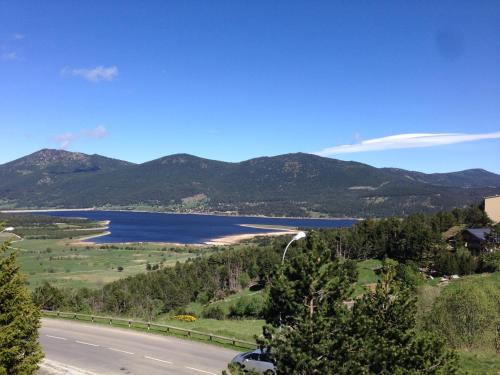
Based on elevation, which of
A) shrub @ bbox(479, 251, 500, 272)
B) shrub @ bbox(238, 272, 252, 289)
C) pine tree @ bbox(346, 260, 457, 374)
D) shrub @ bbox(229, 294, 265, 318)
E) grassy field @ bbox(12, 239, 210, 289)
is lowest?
grassy field @ bbox(12, 239, 210, 289)

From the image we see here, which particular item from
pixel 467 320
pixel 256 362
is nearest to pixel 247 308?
pixel 467 320

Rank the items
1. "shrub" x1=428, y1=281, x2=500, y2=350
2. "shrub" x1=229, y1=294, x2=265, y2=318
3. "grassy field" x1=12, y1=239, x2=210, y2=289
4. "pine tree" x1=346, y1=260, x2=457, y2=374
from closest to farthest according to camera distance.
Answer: "pine tree" x1=346, y1=260, x2=457, y2=374 < "shrub" x1=428, y1=281, x2=500, y2=350 < "shrub" x1=229, y1=294, x2=265, y2=318 < "grassy field" x1=12, y1=239, x2=210, y2=289

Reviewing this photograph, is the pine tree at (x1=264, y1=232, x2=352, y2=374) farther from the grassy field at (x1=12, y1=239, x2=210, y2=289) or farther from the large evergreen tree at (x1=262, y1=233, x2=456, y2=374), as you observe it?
the grassy field at (x1=12, y1=239, x2=210, y2=289)

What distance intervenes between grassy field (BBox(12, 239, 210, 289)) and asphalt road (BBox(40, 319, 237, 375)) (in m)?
64.4

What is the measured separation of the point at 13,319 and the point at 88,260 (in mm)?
126648

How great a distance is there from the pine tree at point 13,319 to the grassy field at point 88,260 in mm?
82150

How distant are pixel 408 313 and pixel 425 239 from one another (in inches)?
2267

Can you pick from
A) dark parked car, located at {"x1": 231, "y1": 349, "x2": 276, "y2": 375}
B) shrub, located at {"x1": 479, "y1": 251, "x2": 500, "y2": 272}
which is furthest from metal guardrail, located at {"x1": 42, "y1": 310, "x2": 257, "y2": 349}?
shrub, located at {"x1": 479, "y1": 251, "x2": 500, "y2": 272}

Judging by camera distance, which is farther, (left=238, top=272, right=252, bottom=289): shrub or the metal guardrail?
(left=238, top=272, right=252, bottom=289): shrub

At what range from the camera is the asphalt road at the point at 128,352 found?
78.0 feet

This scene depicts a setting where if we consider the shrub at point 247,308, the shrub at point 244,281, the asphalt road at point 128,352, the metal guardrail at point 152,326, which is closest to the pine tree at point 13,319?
the asphalt road at point 128,352

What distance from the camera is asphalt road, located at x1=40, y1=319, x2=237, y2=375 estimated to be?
23766 mm

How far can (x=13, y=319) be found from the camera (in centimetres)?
1386

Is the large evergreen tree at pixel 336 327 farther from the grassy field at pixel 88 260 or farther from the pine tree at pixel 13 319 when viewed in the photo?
the grassy field at pixel 88 260
